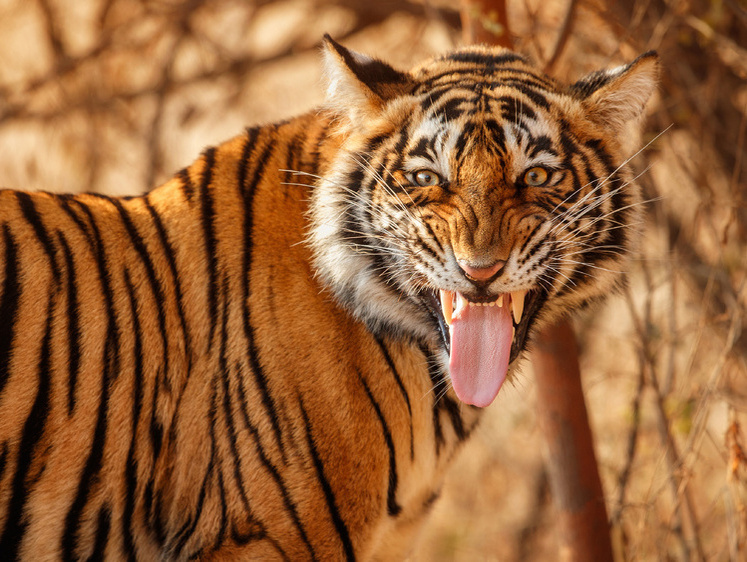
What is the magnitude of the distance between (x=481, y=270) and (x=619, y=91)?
0.77 meters

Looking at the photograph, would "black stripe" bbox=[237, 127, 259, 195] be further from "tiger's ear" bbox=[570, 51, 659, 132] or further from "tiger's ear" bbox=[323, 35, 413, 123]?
"tiger's ear" bbox=[570, 51, 659, 132]

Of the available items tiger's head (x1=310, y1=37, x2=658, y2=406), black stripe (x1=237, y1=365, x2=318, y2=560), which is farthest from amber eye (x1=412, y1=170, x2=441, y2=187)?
black stripe (x1=237, y1=365, x2=318, y2=560)

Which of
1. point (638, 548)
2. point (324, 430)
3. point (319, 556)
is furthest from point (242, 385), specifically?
point (638, 548)

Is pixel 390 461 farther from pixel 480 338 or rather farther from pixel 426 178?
pixel 426 178

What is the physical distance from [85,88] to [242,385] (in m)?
4.38

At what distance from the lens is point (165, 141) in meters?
6.76

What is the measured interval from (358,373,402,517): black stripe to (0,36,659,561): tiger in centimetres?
1

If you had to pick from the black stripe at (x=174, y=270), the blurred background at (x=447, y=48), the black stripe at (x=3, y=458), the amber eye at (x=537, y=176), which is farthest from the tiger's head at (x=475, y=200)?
the blurred background at (x=447, y=48)

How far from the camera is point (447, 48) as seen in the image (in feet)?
15.7

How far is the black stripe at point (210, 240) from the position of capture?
102 inches

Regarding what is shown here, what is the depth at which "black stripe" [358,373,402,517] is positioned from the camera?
249 cm

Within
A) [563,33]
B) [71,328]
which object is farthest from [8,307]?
[563,33]

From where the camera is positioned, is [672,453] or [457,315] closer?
[457,315]

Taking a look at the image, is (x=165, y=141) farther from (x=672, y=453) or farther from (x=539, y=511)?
(x=672, y=453)
